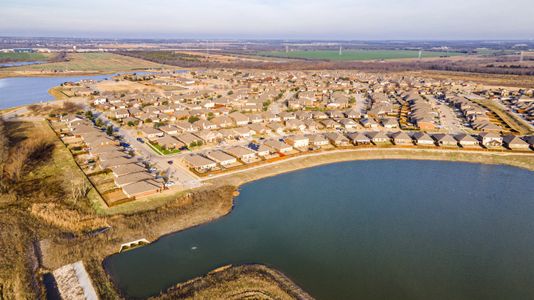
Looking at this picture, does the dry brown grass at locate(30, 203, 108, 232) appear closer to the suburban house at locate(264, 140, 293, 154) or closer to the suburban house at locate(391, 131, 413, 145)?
the suburban house at locate(264, 140, 293, 154)

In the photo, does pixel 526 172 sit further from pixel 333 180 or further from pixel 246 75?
pixel 246 75

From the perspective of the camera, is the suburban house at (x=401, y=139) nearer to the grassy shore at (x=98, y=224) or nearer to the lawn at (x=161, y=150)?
the grassy shore at (x=98, y=224)

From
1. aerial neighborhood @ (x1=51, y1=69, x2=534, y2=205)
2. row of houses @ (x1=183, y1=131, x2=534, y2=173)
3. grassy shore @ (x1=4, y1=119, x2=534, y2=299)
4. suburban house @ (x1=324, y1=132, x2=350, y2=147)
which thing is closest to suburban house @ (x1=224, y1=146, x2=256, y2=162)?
row of houses @ (x1=183, y1=131, x2=534, y2=173)

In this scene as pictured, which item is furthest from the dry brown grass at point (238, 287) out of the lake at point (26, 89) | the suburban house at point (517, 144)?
the lake at point (26, 89)

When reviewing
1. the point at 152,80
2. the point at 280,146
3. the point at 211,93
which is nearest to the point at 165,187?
the point at 280,146

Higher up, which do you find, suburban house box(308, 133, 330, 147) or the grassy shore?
suburban house box(308, 133, 330, 147)

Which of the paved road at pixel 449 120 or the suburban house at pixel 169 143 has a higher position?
the paved road at pixel 449 120

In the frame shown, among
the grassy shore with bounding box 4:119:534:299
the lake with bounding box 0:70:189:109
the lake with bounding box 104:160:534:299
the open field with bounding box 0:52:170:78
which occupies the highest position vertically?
the open field with bounding box 0:52:170:78

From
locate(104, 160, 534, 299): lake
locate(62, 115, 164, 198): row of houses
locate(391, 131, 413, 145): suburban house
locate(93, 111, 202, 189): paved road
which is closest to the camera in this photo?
locate(104, 160, 534, 299): lake
